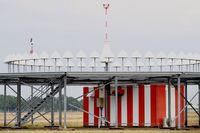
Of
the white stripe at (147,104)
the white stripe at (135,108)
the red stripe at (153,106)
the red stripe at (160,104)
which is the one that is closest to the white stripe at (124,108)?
the white stripe at (135,108)

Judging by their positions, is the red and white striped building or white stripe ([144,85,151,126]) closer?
the red and white striped building

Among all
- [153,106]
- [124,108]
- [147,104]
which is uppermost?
[147,104]

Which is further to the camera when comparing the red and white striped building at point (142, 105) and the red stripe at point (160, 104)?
the red and white striped building at point (142, 105)

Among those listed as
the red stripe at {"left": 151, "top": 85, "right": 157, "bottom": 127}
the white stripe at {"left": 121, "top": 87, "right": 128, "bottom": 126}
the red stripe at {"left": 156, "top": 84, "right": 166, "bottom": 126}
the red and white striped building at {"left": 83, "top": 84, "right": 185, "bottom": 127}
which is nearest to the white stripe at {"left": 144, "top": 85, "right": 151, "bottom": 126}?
the red and white striped building at {"left": 83, "top": 84, "right": 185, "bottom": 127}

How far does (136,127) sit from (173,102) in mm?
4401

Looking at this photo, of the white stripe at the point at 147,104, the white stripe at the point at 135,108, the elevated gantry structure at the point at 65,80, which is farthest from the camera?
the white stripe at the point at 135,108

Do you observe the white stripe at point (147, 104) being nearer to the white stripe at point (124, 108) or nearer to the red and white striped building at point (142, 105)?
the red and white striped building at point (142, 105)

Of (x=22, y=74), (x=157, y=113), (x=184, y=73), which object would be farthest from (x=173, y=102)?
(x=22, y=74)

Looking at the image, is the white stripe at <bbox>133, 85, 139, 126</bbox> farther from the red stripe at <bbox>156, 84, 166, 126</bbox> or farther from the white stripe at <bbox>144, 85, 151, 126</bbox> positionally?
the red stripe at <bbox>156, 84, 166, 126</bbox>

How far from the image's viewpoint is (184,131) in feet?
173

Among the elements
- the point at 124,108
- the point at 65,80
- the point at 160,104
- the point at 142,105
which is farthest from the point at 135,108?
the point at 65,80

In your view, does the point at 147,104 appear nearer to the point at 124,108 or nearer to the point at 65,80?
the point at 124,108

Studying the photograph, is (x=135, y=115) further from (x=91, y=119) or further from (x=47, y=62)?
(x=47, y=62)

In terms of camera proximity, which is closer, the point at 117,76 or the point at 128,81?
the point at 117,76
